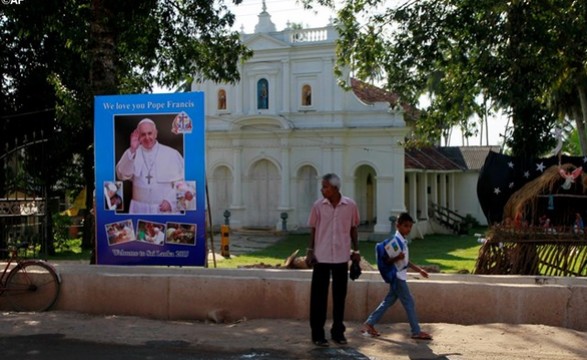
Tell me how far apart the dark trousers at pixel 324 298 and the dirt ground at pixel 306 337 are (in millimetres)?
173

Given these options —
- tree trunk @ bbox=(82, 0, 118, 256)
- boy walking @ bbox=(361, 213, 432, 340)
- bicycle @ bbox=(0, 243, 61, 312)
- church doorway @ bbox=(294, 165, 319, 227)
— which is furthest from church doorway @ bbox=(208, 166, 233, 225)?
boy walking @ bbox=(361, 213, 432, 340)

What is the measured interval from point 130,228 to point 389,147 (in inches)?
902

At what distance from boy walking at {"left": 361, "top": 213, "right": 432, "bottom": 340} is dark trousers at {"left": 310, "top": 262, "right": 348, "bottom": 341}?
426 millimetres

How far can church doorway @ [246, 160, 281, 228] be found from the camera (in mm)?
34062

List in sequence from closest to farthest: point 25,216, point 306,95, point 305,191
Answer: point 25,216, point 305,191, point 306,95

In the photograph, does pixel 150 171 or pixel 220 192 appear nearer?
pixel 150 171

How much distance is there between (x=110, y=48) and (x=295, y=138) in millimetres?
21621

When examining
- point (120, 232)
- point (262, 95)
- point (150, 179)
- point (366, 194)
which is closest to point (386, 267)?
point (150, 179)

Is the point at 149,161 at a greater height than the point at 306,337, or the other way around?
the point at 149,161

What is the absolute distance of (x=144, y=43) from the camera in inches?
652

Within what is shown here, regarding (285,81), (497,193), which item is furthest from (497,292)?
(285,81)

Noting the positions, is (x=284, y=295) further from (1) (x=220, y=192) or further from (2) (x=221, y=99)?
(2) (x=221, y=99)

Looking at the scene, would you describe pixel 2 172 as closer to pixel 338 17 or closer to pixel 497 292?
pixel 338 17

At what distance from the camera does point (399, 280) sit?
293 inches
